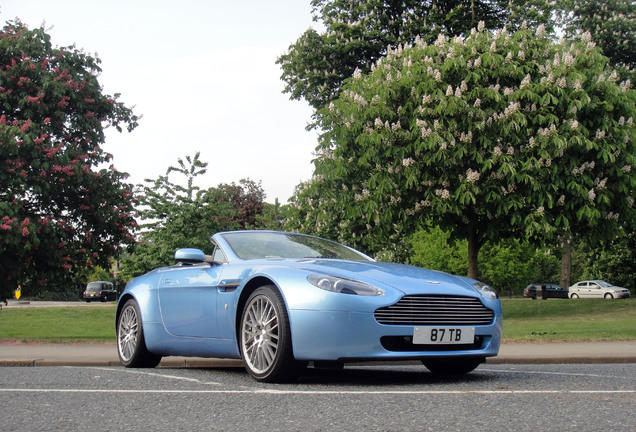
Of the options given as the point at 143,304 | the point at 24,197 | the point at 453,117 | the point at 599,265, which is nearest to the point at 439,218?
the point at 453,117

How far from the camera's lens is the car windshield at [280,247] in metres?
7.41

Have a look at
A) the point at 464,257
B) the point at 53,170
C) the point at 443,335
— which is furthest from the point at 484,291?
the point at 464,257

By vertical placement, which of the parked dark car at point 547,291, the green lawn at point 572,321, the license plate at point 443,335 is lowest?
the parked dark car at point 547,291

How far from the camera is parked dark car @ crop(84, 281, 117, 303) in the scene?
211 ft

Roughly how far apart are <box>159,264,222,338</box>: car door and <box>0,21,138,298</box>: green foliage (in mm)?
8271

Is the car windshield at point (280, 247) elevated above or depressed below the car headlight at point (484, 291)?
above

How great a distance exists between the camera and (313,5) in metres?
32.0

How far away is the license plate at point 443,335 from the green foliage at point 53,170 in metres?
11.1

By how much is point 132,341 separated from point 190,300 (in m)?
1.46

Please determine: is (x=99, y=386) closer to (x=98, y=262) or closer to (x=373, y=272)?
(x=373, y=272)

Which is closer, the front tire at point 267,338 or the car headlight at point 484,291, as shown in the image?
the front tire at point 267,338

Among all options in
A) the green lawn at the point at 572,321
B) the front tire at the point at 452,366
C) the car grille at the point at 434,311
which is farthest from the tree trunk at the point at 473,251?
the car grille at the point at 434,311

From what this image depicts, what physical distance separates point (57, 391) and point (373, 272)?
2708mm

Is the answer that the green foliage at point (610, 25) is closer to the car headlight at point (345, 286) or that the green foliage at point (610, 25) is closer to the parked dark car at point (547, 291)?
the parked dark car at point (547, 291)
